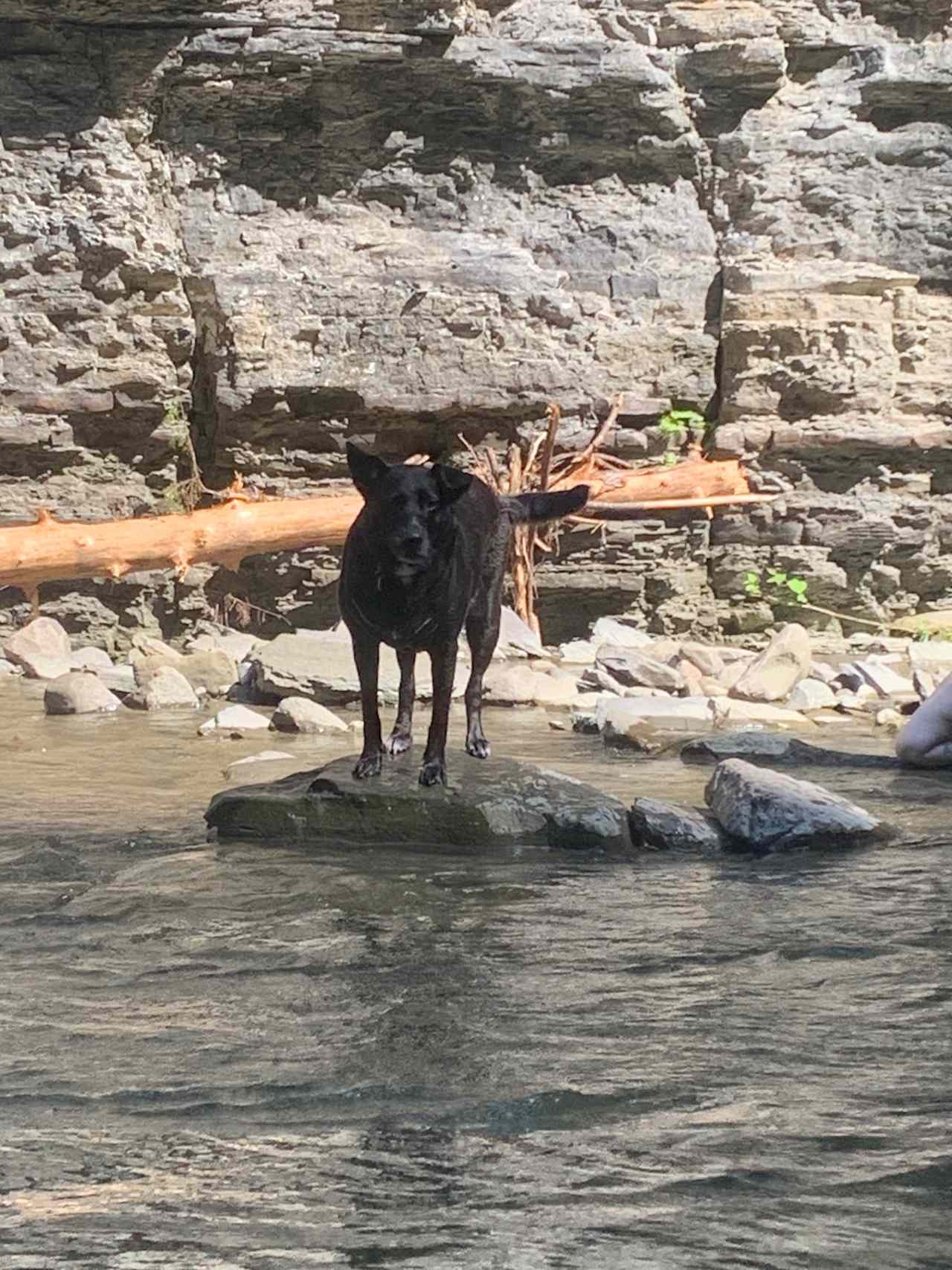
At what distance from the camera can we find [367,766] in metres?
5.47

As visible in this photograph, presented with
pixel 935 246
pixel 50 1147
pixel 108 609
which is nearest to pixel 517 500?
pixel 50 1147

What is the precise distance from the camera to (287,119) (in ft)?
40.7

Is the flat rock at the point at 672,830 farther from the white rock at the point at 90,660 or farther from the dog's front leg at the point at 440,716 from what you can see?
Answer: the white rock at the point at 90,660

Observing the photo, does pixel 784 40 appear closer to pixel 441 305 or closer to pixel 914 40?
pixel 914 40

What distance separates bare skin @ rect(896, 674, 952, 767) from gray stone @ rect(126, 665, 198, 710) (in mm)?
4287

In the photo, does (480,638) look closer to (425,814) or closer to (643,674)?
(425,814)

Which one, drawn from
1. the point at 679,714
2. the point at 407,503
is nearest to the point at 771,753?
the point at 679,714

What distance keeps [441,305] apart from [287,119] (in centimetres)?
188

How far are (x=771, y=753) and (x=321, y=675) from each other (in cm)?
316

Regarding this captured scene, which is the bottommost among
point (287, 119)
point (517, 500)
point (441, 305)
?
point (517, 500)

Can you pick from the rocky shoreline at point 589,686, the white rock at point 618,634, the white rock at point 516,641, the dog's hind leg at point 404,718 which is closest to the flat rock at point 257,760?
the rocky shoreline at point 589,686

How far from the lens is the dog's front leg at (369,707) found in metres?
5.39

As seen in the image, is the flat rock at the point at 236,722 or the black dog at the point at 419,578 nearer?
the black dog at the point at 419,578

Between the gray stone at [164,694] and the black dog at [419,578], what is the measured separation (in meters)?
3.82
